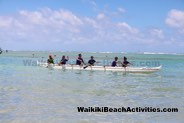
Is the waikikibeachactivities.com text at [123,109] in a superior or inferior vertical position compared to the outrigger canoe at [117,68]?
inferior

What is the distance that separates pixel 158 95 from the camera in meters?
16.3

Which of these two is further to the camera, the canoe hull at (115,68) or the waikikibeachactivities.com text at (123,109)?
the canoe hull at (115,68)

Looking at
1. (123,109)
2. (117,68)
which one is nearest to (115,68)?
(117,68)

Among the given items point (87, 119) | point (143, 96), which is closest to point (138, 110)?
point (87, 119)

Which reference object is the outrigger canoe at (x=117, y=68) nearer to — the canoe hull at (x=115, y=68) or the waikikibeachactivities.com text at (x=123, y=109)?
the canoe hull at (x=115, y=68)

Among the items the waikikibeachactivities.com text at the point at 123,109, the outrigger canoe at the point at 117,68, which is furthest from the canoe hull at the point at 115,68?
the waikikibeachactivities.com text at the point at 123,109

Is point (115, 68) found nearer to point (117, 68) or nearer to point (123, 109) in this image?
point (117, 68)

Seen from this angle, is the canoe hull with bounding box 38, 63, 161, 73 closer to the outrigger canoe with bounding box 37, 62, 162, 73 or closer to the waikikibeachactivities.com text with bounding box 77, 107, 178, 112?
the outrigger canoe with bounding box 37, 62, 162, 73

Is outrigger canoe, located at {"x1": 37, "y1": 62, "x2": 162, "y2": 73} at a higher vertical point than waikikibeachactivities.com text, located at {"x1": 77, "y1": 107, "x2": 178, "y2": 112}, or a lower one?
higher

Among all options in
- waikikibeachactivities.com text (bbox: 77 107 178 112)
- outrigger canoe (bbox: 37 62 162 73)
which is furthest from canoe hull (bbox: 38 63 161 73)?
waikikibeachactivities.com text (bbox: 77 107 178 112)

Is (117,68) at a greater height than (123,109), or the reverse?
(117,68)

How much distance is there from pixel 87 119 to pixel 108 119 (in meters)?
0.68

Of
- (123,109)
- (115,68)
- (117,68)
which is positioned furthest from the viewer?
(115,68)

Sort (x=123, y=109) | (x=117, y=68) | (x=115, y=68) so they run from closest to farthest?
(x=123, y=109) → (x=117, y=68) → (x=115, y=68)
